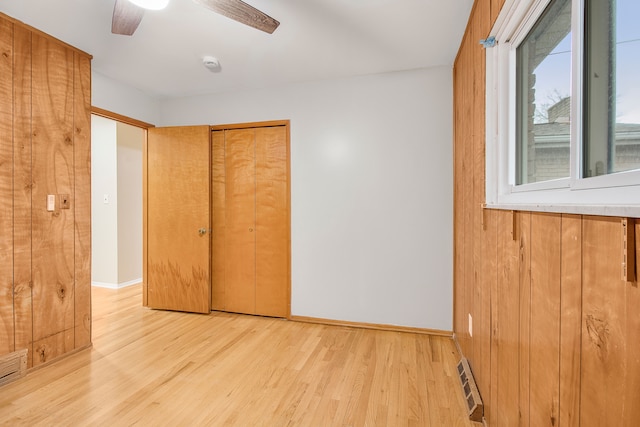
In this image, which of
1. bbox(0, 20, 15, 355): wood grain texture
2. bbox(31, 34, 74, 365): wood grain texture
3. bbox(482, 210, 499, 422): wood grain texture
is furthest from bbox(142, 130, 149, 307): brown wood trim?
bbox(482, 210, 499, 422): wood grain texture

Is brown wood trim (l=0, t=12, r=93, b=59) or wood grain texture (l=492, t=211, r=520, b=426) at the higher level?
brown wood trim (l=0, t=12, r=93, b=59)

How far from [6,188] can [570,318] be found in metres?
2.99

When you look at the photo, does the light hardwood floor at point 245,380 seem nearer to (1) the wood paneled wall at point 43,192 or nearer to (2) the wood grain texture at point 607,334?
(1) the wood paneled wall at point 43,192

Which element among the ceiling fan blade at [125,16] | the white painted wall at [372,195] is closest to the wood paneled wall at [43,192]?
the ceiling fan blade at [125,16]

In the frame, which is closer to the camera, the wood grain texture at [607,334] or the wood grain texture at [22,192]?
the wood grain texture at [607,334]

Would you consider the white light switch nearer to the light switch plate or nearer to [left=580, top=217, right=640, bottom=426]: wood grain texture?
the light switch plate

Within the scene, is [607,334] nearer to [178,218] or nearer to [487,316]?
[487,316]

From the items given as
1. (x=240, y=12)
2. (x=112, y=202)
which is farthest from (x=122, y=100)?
(x=240, y=12)

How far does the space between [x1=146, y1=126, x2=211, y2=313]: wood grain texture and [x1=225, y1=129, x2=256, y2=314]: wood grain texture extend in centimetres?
22

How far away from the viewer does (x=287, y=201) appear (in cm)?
316

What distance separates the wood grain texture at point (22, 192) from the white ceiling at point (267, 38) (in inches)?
10.2

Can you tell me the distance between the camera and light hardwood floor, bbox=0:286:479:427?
172 cm

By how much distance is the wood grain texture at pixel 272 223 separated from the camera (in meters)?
3.19

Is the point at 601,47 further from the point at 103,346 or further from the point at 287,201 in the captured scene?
the point at 103,346
